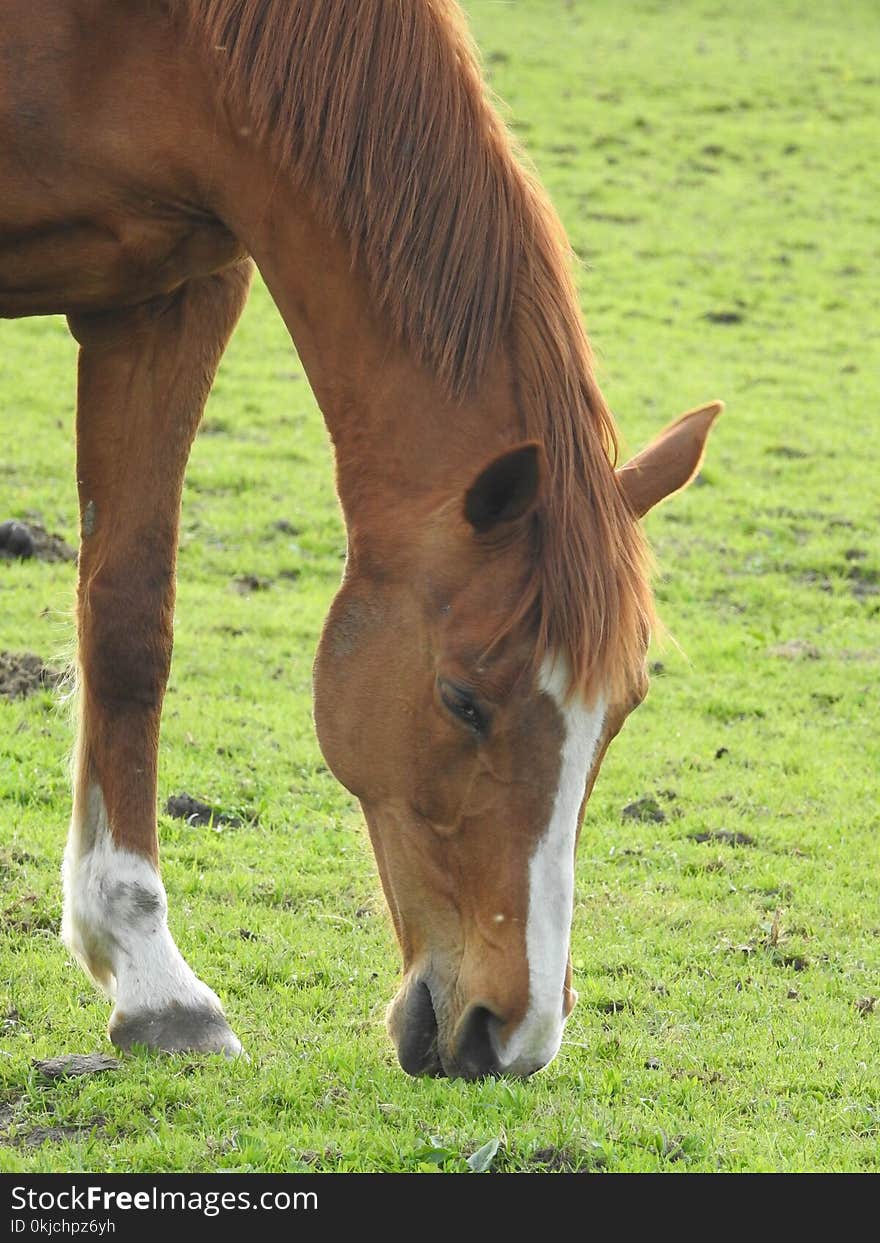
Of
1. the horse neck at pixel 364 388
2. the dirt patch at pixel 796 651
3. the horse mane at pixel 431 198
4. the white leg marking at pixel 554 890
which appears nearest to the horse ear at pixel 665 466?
the horse mane at pixel 431 198

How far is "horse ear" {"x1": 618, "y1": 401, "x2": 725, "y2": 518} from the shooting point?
12.0 ft

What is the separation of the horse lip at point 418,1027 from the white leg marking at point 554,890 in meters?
0.20

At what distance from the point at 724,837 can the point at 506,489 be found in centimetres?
290

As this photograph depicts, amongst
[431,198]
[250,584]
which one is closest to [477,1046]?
[431,198]

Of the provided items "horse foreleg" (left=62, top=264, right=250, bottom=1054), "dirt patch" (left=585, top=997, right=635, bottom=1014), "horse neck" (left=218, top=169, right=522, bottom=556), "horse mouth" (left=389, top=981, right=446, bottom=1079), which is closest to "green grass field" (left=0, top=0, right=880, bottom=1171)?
"dirt patch" (left=585, top=997, right=635, bottom=1014)

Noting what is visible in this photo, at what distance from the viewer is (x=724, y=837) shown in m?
5.87

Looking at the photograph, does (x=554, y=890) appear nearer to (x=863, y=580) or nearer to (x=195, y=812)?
(x=195, y=812)

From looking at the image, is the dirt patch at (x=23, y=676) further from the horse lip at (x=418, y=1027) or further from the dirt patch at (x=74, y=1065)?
the horse lip at (x=418, y=1027)

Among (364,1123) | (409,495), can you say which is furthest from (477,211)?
(364,1123)

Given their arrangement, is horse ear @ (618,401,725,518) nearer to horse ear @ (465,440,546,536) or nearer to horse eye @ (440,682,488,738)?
horse ear @ (465,440,546,536)

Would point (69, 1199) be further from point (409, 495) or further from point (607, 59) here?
point (607, 59)

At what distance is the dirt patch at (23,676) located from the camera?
6.57 metres

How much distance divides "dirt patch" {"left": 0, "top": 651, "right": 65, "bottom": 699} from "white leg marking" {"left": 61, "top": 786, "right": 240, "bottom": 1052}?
220 cm

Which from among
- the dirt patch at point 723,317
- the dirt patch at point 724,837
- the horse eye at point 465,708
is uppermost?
the horse eye at point 465,708
